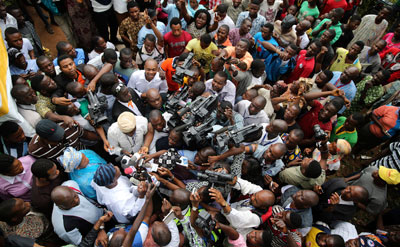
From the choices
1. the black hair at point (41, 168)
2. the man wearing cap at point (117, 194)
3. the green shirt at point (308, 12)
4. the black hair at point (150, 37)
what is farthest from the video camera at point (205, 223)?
the green shirt at point (308, 12)

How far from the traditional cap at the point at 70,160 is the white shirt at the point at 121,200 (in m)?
0.32

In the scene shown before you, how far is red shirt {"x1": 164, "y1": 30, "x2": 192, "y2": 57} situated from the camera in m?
5.29

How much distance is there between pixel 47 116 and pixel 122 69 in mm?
A: 1633

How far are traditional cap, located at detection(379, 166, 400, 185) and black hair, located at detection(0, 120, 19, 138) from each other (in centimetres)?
516

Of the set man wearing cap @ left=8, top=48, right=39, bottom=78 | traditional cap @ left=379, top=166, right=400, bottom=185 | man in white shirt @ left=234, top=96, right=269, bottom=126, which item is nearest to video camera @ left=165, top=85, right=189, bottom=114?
man in white shirt @ left=234, top=96, right=269, bottom=126

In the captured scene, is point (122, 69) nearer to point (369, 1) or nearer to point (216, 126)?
point (216, 126)

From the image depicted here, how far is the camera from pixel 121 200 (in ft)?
9.44

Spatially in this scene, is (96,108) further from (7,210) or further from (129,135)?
(7,210)

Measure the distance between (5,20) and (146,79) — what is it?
3.30 m

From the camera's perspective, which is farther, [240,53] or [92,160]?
[240,53]

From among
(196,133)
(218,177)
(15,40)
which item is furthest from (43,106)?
(218,177)

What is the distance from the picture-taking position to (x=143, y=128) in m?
3.63

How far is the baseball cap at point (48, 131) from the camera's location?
298 cm

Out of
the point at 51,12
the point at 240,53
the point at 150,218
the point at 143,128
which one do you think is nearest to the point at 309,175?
the point at 150,218
